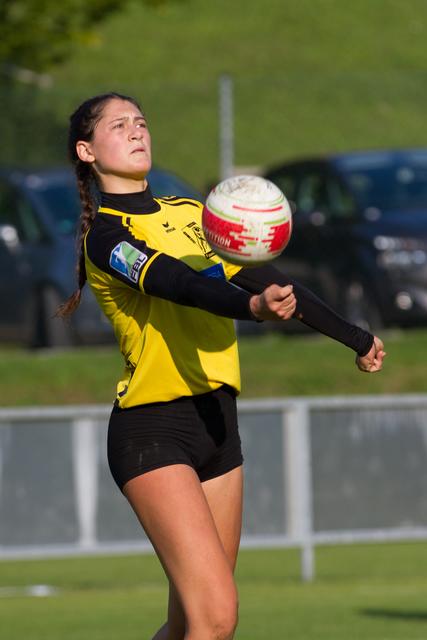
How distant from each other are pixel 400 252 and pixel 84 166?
9054 mm

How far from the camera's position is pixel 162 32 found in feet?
132

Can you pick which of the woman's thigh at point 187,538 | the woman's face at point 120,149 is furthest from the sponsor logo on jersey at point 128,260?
the woman's thigh at point 187,538

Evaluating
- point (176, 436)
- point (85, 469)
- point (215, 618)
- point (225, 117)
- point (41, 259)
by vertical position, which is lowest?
point (85, 469)

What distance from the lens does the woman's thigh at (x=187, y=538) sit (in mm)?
5336

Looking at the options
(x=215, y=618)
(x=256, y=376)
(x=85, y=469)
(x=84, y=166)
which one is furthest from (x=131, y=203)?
(x=256, y=376)

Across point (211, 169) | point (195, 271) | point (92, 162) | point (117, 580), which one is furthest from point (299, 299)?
point (211, 169)

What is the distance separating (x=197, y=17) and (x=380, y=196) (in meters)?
25.9

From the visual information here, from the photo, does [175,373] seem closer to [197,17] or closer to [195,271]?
[195,271]

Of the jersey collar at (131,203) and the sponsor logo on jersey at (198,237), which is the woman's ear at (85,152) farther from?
the sponsor logo on jersey at (198,237)

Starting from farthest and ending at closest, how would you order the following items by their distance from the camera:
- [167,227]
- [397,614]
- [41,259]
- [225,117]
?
1. [41,259]
2. [225,117]
3. [397,614]
4. [167,227]

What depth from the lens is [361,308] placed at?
14.7m

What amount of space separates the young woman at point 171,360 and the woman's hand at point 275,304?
1.02 ft

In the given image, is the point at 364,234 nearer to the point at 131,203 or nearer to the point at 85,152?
the point at 85,152

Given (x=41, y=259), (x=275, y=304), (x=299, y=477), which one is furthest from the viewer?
(x=41, y=259)
